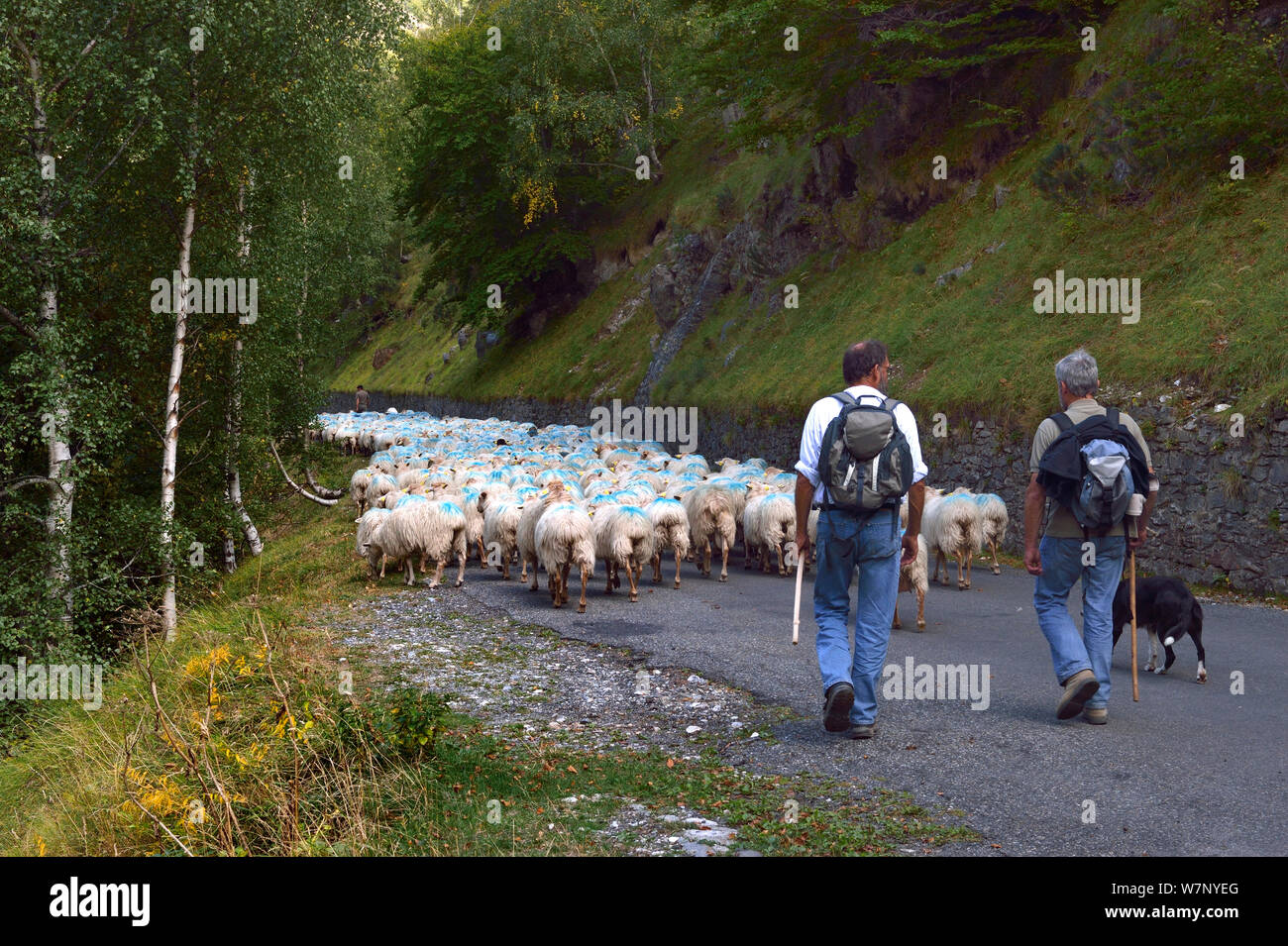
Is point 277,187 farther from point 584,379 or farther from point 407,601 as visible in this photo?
point 584,379

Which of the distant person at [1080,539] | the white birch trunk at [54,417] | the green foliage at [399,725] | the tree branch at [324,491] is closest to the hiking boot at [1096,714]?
the distant person at [1080,539]

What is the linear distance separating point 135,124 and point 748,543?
1289 centimetres

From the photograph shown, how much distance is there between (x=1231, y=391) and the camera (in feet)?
44.4

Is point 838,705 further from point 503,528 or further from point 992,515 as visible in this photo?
point 503,528

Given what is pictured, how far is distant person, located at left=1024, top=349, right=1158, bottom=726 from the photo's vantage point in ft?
23.6

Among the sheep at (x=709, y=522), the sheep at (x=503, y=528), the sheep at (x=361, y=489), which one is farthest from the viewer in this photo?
the sheep at (x=361, y=489)

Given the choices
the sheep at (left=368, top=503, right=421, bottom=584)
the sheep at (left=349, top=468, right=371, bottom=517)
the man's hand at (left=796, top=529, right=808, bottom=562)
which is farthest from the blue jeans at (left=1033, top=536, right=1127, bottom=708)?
the sheep at (left=349, top=468, right=371, bottom=517)

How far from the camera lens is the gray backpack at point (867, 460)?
6.79 metres

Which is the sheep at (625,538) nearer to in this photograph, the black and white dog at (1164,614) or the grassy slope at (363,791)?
the grassy slope at (363,791)

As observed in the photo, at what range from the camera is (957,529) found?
14.2 m

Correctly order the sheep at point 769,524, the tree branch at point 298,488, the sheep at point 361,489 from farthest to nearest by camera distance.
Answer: the tree branch at point 298,488, the sheep at point 361,489, the sheep at point 769,524

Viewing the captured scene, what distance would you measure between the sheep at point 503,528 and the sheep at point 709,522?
259 cm

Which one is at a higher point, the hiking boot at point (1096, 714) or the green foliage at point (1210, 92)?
the green foliage at point (1210, 92)
